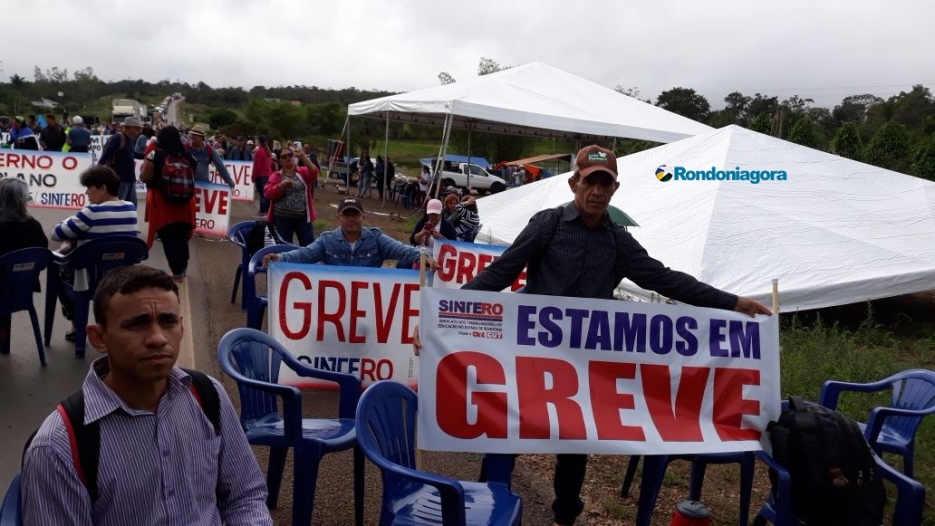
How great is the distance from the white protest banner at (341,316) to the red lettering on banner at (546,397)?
2.36 m

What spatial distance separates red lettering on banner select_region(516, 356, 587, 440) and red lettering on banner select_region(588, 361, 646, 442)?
0.09 meters

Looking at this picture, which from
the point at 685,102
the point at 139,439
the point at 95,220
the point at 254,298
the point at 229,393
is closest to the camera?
the point at 139,439

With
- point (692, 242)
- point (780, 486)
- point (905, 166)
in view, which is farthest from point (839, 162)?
point (905, 166)

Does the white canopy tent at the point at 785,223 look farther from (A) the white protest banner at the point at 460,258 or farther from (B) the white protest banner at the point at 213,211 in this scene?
(B) the white protest banner at the point at 213,211

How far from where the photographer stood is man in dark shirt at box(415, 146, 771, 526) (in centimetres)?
372

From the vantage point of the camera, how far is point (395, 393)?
372 centimetres

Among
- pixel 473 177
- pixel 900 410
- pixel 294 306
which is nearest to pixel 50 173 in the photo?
pixel 294 306

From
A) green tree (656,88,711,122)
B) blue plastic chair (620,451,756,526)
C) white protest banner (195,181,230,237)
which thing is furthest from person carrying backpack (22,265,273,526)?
green tree (656,88,711,122)

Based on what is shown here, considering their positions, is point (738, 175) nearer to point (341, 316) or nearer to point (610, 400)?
point (341, 316)

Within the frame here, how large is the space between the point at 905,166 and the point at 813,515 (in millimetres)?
25629

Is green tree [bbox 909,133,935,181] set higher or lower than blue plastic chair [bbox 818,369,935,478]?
higher

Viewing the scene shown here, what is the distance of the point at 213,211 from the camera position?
42.8 ft

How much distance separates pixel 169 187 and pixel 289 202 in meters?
1.35

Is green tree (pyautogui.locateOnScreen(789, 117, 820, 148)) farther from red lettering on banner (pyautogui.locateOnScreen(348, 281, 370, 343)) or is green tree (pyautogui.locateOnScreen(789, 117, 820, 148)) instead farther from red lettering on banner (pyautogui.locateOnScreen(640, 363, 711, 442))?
red lettering on banner (pyautogui.locateOnScreen(640, 363, 711, 442))
